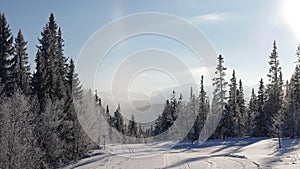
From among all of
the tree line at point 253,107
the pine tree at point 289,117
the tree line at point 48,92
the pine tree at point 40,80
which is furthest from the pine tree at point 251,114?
the pine tree at point 40,80

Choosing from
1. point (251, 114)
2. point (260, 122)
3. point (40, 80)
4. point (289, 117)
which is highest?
point (40, 80)

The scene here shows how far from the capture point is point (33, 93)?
136ft

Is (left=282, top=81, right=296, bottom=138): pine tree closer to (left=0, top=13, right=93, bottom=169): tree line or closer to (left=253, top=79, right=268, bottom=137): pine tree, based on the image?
(left=253, top=79, right=268, bottom=137): pine tree

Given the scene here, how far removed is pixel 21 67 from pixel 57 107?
9.19m

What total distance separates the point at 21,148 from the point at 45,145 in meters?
9.61

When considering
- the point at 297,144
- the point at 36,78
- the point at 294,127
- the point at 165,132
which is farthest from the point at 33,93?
the point at 165,132

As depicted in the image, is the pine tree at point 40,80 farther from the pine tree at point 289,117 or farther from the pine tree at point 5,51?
the pine tree at point 289,117

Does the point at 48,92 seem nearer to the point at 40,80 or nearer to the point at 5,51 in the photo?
the point at 40,80

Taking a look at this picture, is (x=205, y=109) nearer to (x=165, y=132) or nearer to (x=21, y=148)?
(x=165, y=132)

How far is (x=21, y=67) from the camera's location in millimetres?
44344

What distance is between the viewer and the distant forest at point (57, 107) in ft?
91.3

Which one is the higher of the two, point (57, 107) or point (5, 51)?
point (5, 51)

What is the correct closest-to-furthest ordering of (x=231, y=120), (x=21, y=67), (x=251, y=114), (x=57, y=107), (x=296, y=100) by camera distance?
(x=57, y=107) < (x=21, y=67) < (x=296, y=100) < (x=231, y=120) < (x=251, y=114)

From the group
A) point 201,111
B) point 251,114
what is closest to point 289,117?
point 201,111
